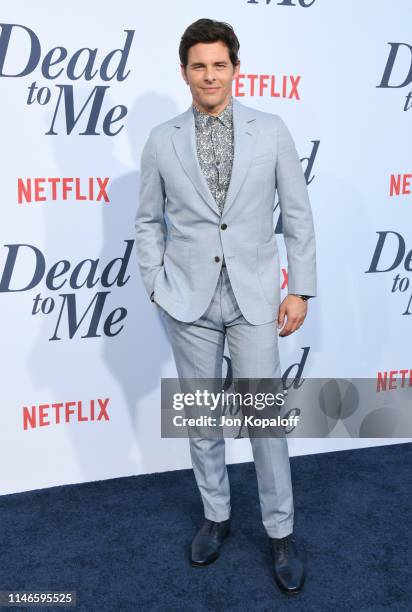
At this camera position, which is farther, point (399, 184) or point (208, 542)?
point (399, 184)

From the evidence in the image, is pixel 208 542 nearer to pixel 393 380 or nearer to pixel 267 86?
pixel 393 380

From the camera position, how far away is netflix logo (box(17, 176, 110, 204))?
283cm

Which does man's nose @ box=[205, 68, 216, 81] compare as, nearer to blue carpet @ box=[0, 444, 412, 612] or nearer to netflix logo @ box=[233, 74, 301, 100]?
netflix logo @ box=[233, 74, 301, 100]

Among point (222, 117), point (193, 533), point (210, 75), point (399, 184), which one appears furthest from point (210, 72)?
point (193, 533)

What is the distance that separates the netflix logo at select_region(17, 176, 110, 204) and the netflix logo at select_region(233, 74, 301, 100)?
68cm

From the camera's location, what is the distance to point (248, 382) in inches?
90.8

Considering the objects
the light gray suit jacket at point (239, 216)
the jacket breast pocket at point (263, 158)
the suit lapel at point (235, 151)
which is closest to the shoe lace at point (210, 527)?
the light gray suit jacket at point (239, 216)

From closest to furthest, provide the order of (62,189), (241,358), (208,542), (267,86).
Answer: (241,358) < (208,542) < (62,189) < (267,86)

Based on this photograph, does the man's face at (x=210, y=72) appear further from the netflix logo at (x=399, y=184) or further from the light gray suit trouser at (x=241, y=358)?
the netflix logo at (x=399, y=184)

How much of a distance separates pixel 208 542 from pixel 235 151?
4.50 feet

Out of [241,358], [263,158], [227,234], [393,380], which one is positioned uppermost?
[263,158]

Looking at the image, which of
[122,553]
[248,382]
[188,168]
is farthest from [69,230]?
[122,553]

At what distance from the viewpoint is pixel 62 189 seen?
2.87 meters

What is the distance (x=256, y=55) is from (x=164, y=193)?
95 cm
